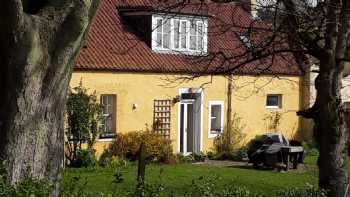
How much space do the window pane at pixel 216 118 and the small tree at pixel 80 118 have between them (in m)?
7.20

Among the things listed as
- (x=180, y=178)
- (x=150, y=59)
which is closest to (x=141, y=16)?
(x=150, y=59)

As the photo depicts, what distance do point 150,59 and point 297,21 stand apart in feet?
52.9

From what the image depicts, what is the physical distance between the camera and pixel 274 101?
33.2 m

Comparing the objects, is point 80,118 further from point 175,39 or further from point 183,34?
point 175,39

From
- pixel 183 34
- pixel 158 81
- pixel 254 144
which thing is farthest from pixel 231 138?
pixel 183 34

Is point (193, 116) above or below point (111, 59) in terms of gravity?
below

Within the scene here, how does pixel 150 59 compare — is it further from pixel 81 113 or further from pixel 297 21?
pixel 297 21

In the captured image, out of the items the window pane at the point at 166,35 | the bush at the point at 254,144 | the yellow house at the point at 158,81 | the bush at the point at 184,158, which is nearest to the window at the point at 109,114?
the yellow house at the point at 158,81

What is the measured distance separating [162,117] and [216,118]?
349 cm

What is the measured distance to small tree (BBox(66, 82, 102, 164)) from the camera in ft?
77.0

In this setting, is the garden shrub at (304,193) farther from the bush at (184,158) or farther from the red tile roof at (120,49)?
the bush at (184,158)

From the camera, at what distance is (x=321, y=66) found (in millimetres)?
11828

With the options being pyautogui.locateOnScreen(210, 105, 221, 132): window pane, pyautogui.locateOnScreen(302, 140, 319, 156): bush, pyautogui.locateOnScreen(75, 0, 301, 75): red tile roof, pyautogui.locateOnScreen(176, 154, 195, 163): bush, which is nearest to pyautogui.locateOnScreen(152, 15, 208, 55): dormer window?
pyautogui.locateOnScreen(75, 0, 301, 75): red tile roof

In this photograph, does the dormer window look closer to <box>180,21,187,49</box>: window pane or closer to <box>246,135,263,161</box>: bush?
<box>180,21,187,49</box>: window pane
